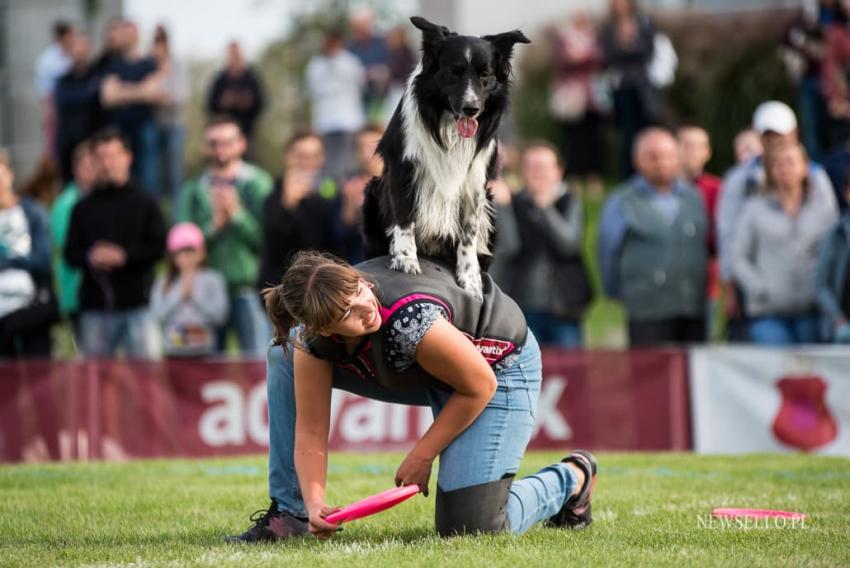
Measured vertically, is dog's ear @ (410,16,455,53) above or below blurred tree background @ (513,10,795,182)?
below

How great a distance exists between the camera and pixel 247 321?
9586mm

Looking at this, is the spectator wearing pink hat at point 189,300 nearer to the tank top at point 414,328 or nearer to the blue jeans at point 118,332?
the blue jeans at point 118,332

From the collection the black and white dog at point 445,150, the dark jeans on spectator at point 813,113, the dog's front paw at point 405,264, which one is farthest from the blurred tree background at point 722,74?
the dog's front paw at point 405,264

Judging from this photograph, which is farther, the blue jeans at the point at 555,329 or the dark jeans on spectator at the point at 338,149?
the dark jeans on spectator at the point at 338,149

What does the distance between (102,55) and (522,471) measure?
336 inches

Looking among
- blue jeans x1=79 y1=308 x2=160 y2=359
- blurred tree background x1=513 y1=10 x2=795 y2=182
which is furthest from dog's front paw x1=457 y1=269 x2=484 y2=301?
blurred tree background x1=513 y1=10 x2=795 y2=182

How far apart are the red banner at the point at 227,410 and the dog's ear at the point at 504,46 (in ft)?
12.1

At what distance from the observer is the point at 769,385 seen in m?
8.49

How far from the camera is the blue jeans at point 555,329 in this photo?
939 centimetres

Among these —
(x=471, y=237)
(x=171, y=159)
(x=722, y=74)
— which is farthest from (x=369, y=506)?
(x=722, y=74)

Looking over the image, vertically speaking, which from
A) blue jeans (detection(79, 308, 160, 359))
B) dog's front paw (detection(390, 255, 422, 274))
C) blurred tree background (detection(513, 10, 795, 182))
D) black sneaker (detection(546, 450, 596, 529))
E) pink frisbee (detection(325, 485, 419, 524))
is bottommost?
black sneaker (detection(546, 450, 596, 529))

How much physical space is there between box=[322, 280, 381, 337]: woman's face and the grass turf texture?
0.78 metres

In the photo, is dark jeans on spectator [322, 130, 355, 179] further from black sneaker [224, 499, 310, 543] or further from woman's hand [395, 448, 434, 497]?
woman's hand [395, 448, 434, 497]

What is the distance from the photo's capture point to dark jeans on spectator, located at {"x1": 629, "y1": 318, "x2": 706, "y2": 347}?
30.2ft
